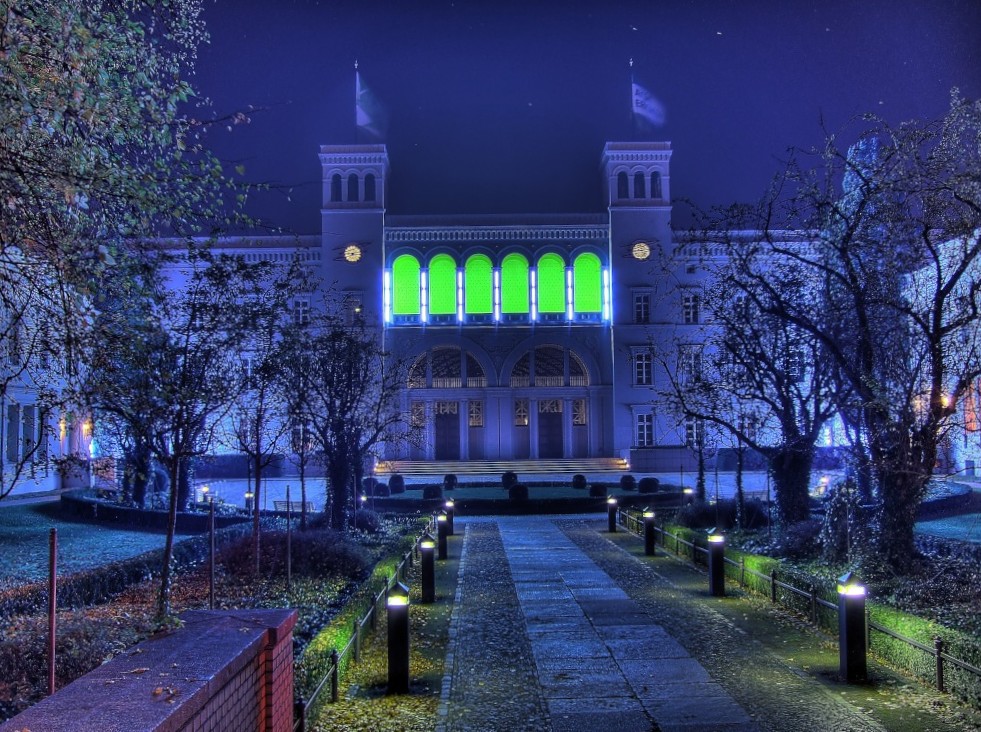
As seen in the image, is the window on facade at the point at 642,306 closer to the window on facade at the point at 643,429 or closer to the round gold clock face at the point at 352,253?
the window on facade at the point at 643,429

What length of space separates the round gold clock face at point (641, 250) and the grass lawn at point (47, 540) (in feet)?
105

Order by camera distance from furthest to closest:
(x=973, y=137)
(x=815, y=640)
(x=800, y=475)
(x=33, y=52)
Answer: (x=800, y=475)
(x=973, y=137)
(x=815, y=640)
(x=33, y=52)

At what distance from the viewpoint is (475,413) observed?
48438 millimetres

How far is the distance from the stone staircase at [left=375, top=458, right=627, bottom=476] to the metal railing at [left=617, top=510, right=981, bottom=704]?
938 inches

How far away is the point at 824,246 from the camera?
70.7ft

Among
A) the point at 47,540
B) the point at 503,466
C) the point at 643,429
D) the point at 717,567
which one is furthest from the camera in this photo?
the point at 643,429

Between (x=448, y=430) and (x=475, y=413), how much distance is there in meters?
1.84

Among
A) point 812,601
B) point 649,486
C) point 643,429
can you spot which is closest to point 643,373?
point 643,429

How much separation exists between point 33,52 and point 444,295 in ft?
Result: 140

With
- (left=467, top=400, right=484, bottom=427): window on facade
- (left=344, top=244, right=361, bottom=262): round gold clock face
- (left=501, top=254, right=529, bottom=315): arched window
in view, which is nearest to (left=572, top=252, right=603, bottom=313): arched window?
(left=501, top=254, right=529, bottom=315): arched window

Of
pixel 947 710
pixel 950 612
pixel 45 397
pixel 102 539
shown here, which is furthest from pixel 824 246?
pixel 102 539

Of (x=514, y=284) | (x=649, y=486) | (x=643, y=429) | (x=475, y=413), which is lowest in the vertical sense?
(x=649, y=486)

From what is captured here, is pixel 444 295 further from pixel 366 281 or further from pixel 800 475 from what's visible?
pixel 800 475

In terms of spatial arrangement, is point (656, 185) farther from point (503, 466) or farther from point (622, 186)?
point (503, 466)
